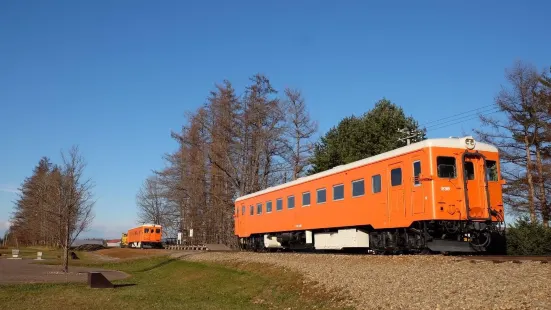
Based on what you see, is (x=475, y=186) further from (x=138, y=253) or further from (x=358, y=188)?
(x=138, y=253)

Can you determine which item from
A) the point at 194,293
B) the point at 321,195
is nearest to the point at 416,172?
the point at 321,195

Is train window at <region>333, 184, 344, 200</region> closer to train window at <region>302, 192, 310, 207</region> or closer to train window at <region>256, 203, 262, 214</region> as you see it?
train window at <region>302, 192, 310, 207</region>

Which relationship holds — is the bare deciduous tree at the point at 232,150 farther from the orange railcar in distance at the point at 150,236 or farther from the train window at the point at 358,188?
the train window at the point at 358,188

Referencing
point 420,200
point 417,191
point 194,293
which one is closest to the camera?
point 420,200

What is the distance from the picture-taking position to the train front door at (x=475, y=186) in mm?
15250

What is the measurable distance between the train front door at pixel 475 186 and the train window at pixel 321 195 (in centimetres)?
678

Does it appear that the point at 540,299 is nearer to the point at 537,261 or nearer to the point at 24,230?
the point at 537,261

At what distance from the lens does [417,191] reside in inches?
607

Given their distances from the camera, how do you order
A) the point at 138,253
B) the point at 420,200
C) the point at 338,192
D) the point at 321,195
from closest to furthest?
the point at 420,200 < the point at 338,192 < the point at 321,195 < the point at 138,253

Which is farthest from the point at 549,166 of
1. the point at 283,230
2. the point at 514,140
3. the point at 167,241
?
the point at 167,241

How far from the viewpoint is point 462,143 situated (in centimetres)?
1590

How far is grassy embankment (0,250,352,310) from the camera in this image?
535 inches

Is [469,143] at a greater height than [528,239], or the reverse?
[469,143]

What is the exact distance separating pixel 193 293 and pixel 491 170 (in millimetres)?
11068
